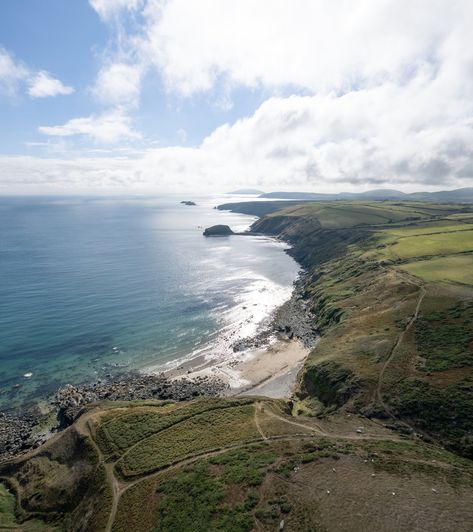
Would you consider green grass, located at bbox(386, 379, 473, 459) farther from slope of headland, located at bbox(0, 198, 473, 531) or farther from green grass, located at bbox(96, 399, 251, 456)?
green grass, located at bbox(96, 399, 251, 456)

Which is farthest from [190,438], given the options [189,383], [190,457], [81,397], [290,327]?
[290,327]

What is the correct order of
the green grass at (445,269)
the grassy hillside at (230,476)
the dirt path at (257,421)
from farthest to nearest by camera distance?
the green grass at (445,269) < the dirt path at (257,421) < the grassy hillside at (230,476)

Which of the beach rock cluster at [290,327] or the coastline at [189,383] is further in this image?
the beach rock cluster at [290,327]

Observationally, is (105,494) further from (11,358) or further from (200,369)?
(11,358)

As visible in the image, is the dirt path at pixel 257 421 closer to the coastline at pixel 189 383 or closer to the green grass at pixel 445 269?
the coastline at pixel 189 383

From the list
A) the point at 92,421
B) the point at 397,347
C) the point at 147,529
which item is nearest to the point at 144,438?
the point at 92,421

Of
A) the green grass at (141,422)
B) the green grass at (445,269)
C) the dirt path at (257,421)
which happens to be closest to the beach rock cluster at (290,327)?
the green grass at (445,269)

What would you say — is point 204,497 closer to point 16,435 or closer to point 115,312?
point 16,435
